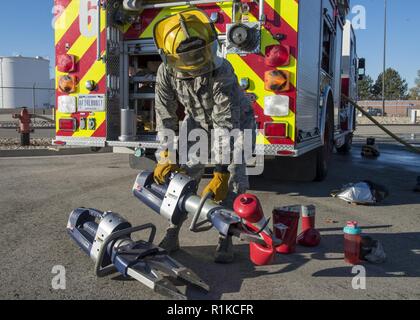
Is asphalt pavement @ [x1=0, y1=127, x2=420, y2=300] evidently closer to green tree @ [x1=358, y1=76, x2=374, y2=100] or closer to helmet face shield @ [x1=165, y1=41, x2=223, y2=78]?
helmet face shield @ [x1=165, y1=41, x2=223, y2=78]

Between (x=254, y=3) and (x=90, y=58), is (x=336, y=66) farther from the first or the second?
(x=90, y=58)

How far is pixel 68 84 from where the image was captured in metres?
5.39

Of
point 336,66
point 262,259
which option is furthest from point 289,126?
point 336,66

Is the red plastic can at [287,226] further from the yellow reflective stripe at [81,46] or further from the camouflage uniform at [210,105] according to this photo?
the yellow reflective stripe at [81,46]

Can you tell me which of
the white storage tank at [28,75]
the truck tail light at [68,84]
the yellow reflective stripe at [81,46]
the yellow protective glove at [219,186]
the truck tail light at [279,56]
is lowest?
the yellow protective glove at [219,186]

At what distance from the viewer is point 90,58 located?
17.4 ft

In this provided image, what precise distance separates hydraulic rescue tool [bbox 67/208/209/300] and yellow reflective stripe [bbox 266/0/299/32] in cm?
282

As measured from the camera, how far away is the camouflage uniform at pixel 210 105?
305 centimetres

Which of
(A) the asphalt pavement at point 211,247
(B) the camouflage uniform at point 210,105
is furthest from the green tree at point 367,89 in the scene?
(B) the camouflage uniform at point 210,105

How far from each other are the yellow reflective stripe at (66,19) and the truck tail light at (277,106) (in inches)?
104

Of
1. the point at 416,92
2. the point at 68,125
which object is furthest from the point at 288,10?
the point at 416,92

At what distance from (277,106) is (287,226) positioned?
174 cm

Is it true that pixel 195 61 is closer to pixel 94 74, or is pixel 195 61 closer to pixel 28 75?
pixel 94 74
